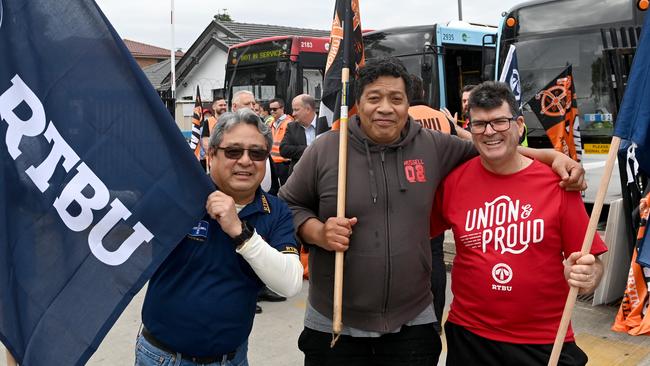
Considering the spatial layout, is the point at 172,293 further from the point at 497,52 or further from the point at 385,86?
the point at 497,52

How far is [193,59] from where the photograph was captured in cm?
2938

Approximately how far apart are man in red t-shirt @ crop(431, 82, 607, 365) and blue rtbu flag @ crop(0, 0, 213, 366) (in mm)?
1191

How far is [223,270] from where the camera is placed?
7.41 feet

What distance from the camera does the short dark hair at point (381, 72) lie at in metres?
2.61

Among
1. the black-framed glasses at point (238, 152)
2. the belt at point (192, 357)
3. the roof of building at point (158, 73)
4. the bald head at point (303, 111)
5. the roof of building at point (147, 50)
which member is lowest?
the belt at point (192, 357)

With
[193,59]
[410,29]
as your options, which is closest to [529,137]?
[410,29]

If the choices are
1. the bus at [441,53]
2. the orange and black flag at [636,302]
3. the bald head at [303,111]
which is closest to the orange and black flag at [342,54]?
the orange and black flag at [636,302]

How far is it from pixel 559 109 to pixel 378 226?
4.78m

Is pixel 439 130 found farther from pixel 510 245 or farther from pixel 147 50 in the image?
pixel 147 50

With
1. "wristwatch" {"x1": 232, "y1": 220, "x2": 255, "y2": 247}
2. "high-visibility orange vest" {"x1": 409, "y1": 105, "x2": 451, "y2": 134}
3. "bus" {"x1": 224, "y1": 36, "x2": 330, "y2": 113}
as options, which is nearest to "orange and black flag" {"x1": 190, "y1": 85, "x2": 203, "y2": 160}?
"bus" {"x1": 224, "y1": 36, "x2": 330, "y2": 113}

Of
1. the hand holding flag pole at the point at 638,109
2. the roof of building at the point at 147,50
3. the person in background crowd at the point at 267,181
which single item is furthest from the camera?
the roof of building at the point at 147,50

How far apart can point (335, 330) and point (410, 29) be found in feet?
30.2

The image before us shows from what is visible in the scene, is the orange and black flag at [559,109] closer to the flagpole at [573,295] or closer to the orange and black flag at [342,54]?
the orange and black flag at [342,54]

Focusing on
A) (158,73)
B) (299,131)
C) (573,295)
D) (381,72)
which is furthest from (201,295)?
(158,73)
